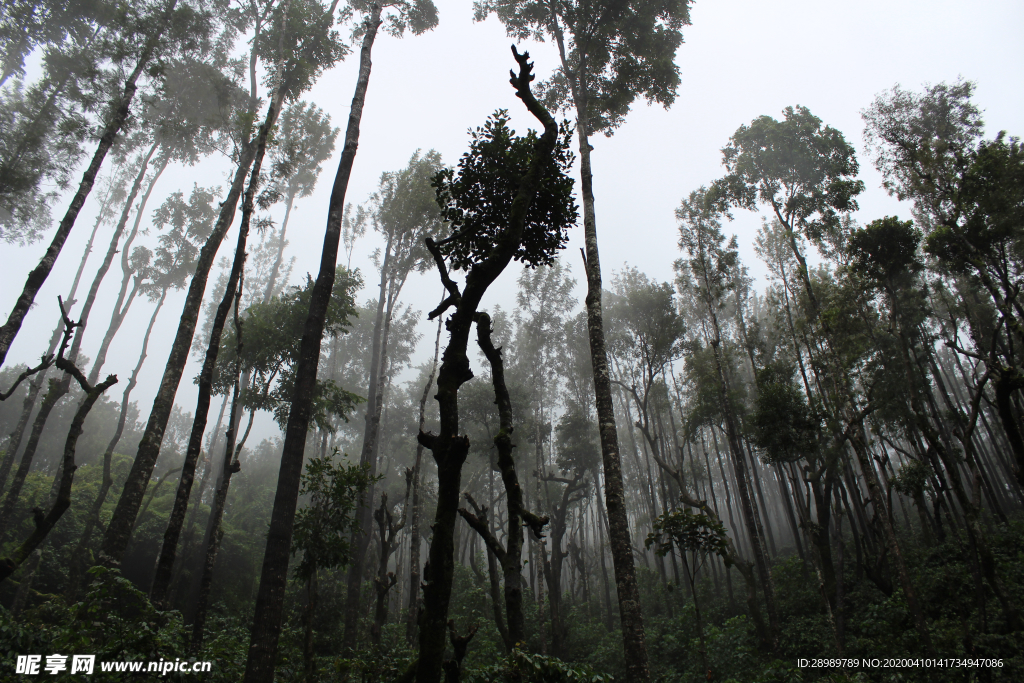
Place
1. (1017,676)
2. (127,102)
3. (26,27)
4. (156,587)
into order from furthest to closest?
(26,27) < (127,102) < (1017,676) < (156,587)

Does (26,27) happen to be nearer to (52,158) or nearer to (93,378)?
(52,158)

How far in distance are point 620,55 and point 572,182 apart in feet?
40.7

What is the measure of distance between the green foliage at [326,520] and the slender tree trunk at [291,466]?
305 cm

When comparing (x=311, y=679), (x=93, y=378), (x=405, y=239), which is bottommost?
(x=311, y=679)

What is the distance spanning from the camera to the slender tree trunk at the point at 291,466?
5633 millimetres

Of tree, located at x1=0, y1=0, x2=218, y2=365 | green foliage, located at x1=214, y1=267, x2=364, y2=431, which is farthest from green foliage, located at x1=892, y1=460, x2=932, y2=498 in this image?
tree, located at x1=0, y1=0, x2=218, y2=365

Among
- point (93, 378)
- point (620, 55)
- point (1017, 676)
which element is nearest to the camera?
point (1017, 676)

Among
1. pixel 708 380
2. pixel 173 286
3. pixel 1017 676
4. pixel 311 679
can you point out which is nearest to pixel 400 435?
pixel 173 286

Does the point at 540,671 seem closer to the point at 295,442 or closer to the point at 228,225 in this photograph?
the point at 295,442

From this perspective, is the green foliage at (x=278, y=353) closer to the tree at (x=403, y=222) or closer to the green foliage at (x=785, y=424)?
the tree at (x=403, y=222)

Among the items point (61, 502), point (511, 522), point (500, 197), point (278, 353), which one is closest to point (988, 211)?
point (500, 197)

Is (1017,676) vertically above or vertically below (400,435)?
below

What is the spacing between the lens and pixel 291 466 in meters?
6.54

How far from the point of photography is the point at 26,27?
15992 millimetres
